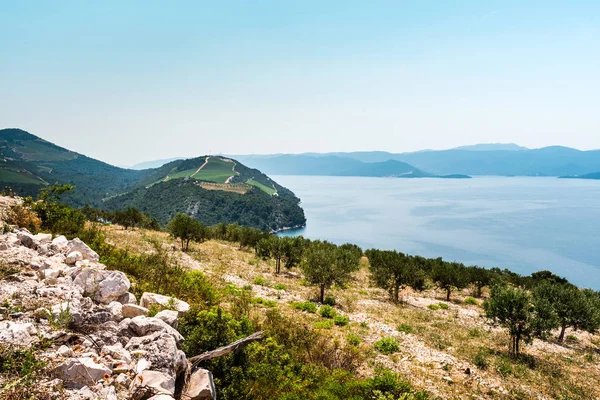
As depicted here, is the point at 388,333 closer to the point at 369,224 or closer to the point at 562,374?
the point at 562,374

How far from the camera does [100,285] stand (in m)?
8.75

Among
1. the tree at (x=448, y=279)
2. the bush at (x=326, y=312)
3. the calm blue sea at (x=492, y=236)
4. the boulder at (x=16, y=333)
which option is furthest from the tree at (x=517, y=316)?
the calm blue sea at (x=492, y=236)

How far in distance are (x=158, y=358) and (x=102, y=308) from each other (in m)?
2.77

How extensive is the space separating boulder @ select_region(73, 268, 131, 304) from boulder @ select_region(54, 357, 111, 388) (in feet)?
11.7

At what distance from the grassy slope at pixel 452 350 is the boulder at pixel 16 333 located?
39.8 ft

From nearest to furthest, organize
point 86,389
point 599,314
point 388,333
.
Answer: point 86,389 < point 388,333 < point 599,314

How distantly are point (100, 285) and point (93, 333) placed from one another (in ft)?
7.80

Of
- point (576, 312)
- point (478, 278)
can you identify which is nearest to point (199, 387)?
point (576, 312)

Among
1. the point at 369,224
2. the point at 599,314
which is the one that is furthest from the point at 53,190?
the point at 369,224

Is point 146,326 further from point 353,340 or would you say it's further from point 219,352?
point 353,340

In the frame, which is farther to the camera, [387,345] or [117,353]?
[387,345]

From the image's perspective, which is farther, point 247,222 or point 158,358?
point 247,222

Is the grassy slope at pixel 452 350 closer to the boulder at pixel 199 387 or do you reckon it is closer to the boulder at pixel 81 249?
the boulder at pixel 199 387

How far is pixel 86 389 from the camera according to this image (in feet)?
17.1
